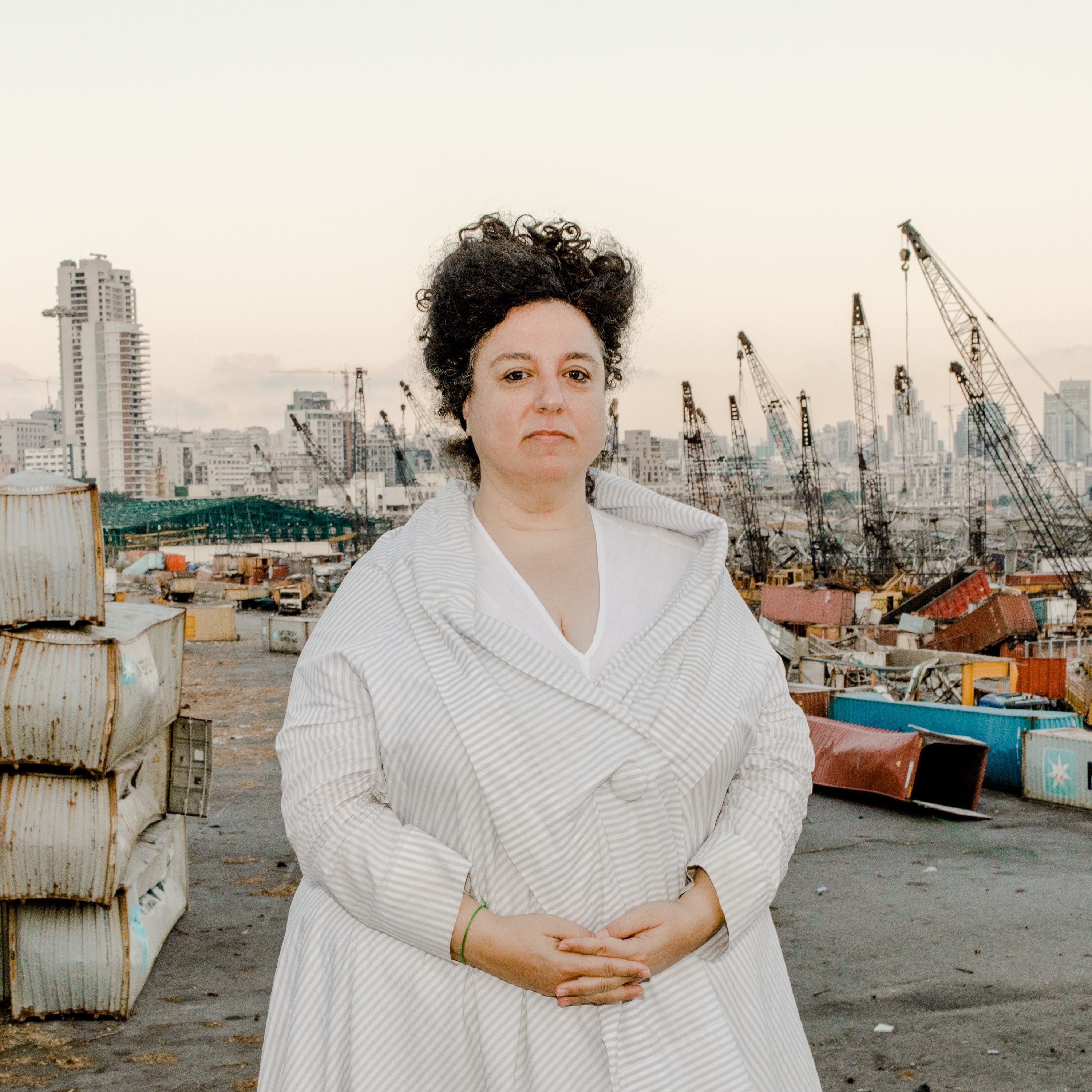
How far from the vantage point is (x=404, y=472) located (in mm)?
93250

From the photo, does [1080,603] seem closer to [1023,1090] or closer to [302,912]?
[1023,1090]

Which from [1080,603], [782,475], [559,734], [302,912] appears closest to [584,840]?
[559,734]

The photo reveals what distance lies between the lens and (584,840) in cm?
179

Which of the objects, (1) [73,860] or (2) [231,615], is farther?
(2) [231,615]

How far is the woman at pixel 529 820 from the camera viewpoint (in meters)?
1.74

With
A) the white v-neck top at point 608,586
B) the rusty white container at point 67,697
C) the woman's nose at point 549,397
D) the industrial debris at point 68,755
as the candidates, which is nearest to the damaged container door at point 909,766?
the industrial debris at point 68,755

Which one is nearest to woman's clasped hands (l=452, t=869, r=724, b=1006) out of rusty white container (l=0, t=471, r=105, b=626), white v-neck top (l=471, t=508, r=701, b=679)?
white v-neck top (l=471, t=508, r=701, b=679)

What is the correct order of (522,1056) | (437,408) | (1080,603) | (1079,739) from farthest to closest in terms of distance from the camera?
(1080,603), (1079,739), (437,408), (522,1056)

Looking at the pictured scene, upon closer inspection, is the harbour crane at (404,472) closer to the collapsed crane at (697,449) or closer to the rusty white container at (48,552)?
the collapsed crane at (697,449)

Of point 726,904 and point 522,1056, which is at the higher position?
point 726,904

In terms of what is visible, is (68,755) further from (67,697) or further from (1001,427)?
(1001,427)

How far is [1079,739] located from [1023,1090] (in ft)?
29.0

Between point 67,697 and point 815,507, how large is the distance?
68.1 m

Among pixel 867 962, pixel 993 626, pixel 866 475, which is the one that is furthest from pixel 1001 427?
pixel 867 962
